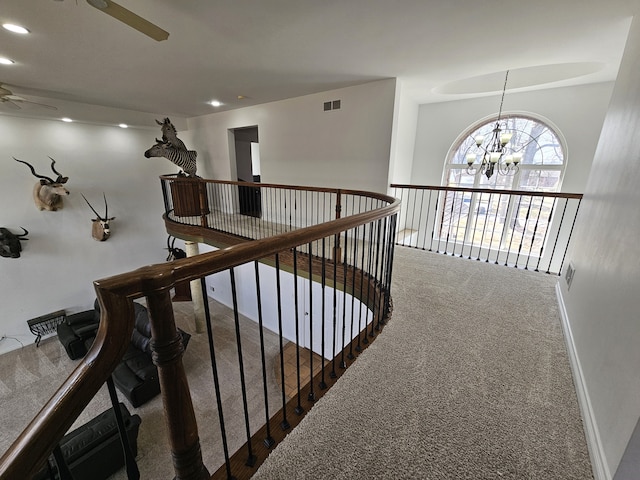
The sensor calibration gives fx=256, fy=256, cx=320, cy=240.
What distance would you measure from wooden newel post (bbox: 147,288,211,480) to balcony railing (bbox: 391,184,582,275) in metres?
4.52

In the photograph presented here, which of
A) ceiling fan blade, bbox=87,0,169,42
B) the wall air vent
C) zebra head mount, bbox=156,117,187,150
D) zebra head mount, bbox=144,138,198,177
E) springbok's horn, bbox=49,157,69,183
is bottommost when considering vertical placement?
springbok's horn, bbox=49,157,69,183

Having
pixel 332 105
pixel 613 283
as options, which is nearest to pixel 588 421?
pixel 613 283

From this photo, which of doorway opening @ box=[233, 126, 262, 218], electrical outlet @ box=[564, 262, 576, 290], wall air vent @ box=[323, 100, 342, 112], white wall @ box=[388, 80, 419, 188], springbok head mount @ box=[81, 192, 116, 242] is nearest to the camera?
electrical outlet @ box=[564, 262, 576, 290]

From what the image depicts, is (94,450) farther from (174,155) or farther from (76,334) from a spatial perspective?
(174,155)

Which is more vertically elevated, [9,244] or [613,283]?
[613,283]

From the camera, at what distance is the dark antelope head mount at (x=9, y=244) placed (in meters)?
5.23

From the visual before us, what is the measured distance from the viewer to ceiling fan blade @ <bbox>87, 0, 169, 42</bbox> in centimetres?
159

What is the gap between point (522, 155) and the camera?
5.01 meters

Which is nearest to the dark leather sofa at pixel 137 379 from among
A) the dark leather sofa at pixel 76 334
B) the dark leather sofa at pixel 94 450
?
the dark leather sofa at pixel 94 450

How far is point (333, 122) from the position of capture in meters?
4.50

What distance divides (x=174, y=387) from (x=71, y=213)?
7755 millimetres

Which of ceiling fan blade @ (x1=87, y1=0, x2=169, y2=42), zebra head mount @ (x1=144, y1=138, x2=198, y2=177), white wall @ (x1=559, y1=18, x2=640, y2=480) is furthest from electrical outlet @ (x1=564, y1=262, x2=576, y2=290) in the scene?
zebra head mount @ (x1=144, y1=138, x2=198, y2=177)

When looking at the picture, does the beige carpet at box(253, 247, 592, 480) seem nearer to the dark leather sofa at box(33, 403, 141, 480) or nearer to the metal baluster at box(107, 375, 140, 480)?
the metal baluster at box(107, 375, 140, 480)

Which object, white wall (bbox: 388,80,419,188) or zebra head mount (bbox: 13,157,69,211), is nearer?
white wall (bbox: 388,80,419,188)
